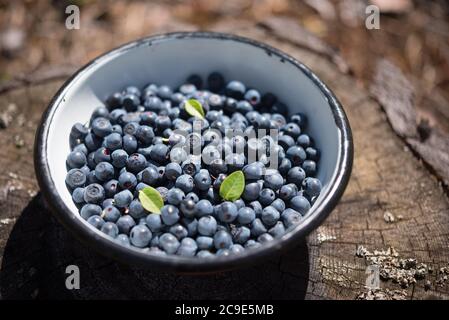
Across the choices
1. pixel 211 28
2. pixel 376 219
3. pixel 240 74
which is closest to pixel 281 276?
pixel 376 219

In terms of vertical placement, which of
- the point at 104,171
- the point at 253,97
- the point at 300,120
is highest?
the point at 253,97

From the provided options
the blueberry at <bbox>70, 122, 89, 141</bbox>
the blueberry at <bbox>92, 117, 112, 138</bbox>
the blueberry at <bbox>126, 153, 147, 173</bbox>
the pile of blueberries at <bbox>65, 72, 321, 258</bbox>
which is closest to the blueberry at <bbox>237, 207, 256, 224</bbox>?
the pile of blueberries at <bbox>65, 72, 321, 258</bbox>

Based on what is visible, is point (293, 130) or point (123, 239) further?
point (293, 130)

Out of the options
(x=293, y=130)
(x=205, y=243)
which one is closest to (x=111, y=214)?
(x=205, y=243)

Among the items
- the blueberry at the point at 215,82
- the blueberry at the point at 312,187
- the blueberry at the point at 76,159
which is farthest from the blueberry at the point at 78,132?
the blueberry at the point at 312,187

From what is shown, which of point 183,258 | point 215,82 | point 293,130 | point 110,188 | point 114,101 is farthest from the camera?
point 215,82

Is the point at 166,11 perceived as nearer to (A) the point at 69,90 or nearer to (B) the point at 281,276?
(A) the point at 69,90

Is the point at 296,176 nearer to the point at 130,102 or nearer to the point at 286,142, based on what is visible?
the point at 286,142
